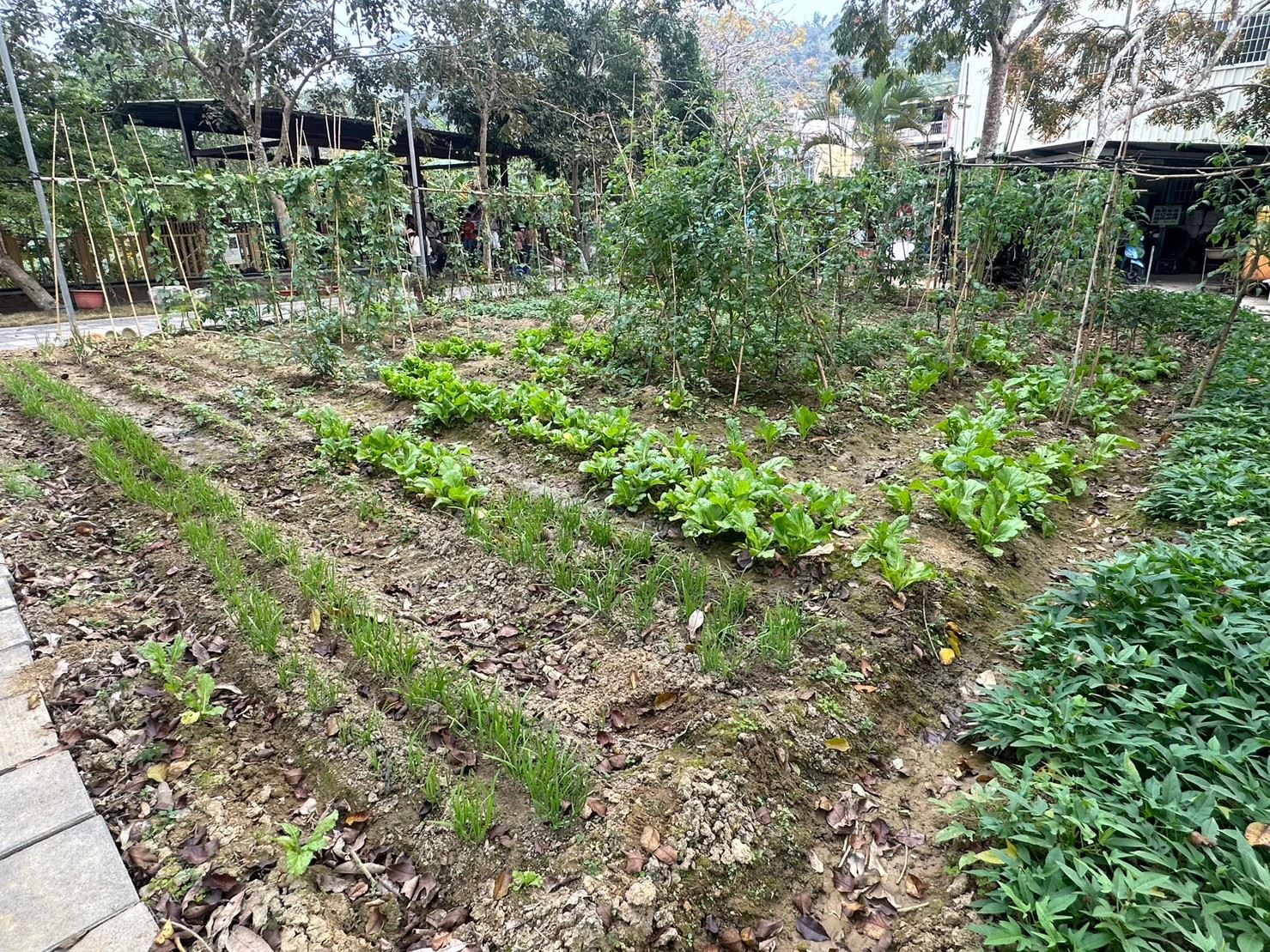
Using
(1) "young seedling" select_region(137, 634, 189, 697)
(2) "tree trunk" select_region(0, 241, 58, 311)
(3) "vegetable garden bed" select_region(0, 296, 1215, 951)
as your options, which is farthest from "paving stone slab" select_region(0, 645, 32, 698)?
(2) "tree trunk" select_region(0, 241, 58, 311)

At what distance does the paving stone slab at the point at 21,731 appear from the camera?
7.21ft

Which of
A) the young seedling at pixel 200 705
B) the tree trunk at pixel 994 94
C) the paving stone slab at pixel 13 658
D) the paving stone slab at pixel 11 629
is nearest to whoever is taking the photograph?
the young seedling at pixel 200 705

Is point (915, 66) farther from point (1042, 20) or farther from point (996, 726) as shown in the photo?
point (996, 726)

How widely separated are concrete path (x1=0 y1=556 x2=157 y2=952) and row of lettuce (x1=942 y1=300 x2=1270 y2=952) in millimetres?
2127

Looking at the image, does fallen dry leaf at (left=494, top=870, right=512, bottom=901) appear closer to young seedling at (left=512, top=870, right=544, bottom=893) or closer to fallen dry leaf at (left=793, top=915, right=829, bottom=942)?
young seedling at (left=512, top=870, right=544, bottom=893)

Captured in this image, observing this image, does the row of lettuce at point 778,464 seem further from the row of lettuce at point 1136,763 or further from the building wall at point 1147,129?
the building wall at point 1147,129

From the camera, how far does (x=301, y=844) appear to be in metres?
1.96

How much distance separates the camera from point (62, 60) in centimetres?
1280

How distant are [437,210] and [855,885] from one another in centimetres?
1114

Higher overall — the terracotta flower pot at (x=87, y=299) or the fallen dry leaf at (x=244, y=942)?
the terracotta flower pot at (x=87, y=299)

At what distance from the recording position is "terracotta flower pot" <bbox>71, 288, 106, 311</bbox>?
1251 centimetres

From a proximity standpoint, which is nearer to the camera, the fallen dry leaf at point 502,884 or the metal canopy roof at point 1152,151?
the fallen dry leaf at point 502,884

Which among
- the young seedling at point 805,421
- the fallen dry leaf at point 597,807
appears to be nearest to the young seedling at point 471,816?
the fallen dry leaf at point 597,807

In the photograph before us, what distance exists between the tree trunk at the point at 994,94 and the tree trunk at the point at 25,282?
1706cm
